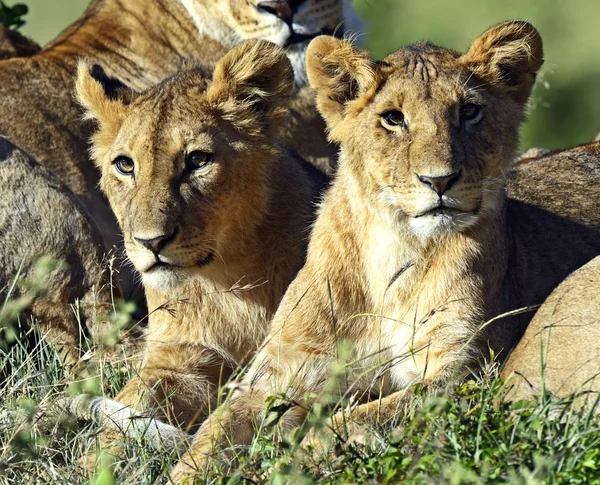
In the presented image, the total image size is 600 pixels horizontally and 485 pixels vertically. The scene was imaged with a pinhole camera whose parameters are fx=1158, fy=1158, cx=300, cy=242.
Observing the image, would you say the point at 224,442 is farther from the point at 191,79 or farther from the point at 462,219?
the point at 191,79

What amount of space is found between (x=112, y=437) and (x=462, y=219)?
134 cm

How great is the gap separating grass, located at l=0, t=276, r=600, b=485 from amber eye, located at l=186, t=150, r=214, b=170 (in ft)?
3.19

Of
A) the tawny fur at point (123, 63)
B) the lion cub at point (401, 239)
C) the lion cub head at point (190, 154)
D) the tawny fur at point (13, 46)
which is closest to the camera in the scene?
the lion cub at point (401, 239)

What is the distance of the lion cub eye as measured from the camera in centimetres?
375

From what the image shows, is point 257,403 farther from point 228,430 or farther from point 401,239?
point 401,239

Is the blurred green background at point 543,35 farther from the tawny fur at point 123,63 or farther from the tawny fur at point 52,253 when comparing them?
the tawny fur at point 52,253

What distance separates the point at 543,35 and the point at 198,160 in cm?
1089

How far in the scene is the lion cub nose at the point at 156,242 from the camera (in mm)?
3830

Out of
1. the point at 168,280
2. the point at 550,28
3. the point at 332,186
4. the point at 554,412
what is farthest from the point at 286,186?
the point at 550,28

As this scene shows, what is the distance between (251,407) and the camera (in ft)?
12.5

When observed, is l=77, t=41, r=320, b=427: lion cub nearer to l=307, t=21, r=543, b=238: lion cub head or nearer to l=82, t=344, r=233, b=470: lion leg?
l=82, t=344, r=233, b=470: lion leg

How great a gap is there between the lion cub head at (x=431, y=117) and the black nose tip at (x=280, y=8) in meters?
1.51

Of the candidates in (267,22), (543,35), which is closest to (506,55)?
(267,22)

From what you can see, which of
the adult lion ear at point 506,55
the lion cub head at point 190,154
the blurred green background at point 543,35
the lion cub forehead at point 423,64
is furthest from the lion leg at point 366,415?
the blurred green background at point 543,35
